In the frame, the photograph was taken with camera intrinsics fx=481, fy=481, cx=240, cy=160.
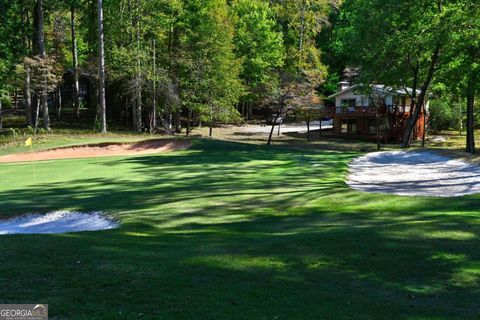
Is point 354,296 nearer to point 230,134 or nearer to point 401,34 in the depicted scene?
point 401,34

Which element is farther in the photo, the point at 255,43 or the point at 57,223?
the point at 255,43

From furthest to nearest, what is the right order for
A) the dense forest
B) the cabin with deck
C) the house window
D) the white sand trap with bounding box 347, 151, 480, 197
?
1. the house window
2. the cabin with deck
3. the dense forest
4. the white sand trap with bounding box 347, 151, 480, 197

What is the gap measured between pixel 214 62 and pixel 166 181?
98.6 ft

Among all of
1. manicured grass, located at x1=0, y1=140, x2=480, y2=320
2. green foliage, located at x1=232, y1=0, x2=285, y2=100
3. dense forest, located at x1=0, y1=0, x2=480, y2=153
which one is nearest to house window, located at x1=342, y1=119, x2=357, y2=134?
dense forest, located at x1=0, y1=0, x2=480, y2=153

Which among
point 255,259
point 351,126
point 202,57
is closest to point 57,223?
point 255,259

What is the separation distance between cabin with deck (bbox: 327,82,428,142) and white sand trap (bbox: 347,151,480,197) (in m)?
25.1

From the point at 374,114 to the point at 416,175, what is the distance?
35.3m

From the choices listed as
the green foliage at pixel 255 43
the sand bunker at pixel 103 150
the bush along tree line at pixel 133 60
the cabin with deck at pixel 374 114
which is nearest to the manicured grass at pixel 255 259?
the sand bunker at pixel 103 150

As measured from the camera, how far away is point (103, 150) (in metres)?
33.2

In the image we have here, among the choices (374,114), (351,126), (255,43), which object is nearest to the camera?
(374,114)

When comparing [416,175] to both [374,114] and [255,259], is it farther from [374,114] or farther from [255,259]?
[374,114]

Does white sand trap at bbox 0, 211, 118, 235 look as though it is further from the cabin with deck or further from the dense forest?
the cabin with deck

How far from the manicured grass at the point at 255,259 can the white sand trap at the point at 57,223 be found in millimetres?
467

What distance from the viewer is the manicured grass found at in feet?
17.0
